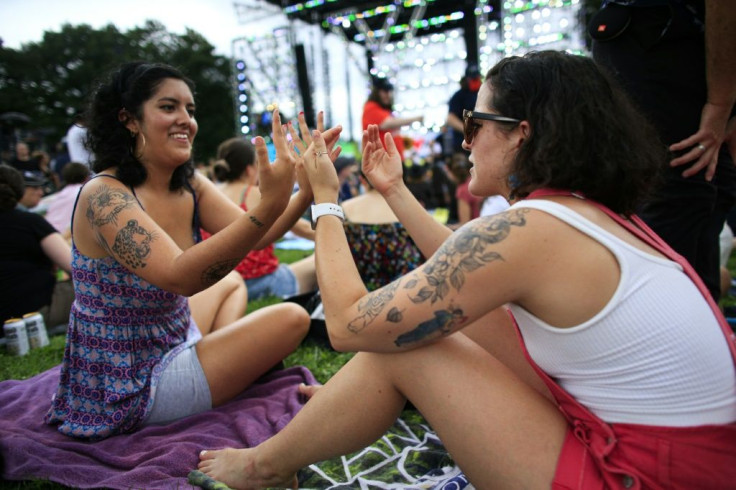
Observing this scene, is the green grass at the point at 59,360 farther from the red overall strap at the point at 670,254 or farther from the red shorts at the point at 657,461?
the red overall strap at the point at 670,254

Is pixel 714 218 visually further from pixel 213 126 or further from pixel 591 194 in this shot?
pixel 213 126

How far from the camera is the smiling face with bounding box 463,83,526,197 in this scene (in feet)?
4.66

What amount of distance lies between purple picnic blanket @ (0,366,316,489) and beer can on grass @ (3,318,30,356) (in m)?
1.10

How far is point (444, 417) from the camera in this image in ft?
4.45

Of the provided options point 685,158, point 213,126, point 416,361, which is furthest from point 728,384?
point 213,126

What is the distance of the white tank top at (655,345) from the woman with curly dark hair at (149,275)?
1.15 m

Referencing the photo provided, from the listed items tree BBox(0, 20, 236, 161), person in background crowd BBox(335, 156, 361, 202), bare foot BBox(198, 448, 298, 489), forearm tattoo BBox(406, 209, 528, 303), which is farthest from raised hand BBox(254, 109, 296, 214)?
tree BBox(0, 20, 236, 161)

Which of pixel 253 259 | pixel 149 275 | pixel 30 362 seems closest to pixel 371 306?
pixel 149 275

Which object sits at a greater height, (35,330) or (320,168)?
(320,168)

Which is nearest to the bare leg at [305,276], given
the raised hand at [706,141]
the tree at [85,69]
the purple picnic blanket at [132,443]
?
the purple picnic blanket at [132,443]

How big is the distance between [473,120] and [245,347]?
141cm

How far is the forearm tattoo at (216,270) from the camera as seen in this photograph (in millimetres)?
1848

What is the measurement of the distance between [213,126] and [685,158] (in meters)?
36.4

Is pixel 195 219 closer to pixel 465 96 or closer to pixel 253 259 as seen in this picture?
pixel 253 259
